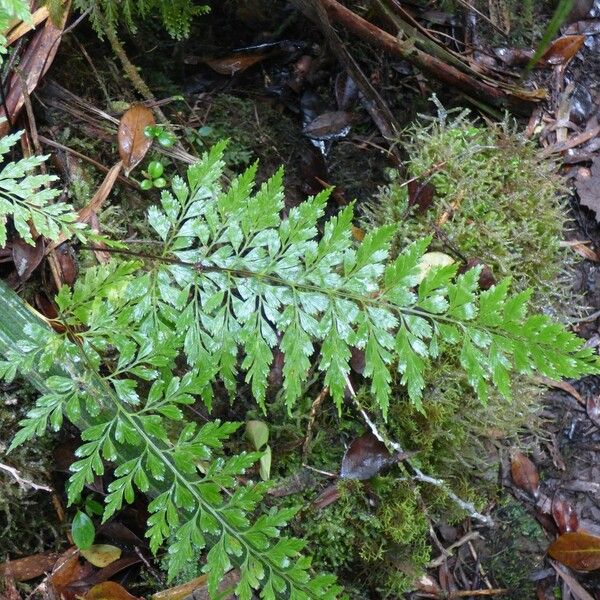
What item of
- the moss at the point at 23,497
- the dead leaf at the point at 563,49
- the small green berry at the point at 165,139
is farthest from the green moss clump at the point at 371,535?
the dead leaf at the point at 563,49

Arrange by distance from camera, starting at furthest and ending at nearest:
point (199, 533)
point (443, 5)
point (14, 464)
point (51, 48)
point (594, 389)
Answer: point (594, 389), point (443, 5), point (51, 48), point (14, 464), point (199, 533)

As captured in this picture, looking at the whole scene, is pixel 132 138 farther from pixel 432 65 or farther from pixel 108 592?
pixel 108 592

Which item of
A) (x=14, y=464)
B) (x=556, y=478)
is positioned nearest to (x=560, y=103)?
(x=556, y=478)

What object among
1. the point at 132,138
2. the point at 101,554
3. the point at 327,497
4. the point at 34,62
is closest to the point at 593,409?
the point at 327,497

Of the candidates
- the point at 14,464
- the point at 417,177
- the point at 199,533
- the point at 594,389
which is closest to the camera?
the point at 199,533

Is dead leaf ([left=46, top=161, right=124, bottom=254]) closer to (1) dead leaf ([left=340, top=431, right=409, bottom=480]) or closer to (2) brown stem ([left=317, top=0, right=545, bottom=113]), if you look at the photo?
(2) brown stem ([left=317, top=0, right=545, bottom=113])

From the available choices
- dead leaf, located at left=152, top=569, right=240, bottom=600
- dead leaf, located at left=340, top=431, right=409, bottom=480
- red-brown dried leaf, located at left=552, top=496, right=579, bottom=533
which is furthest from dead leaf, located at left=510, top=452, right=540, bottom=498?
dead leaf, located at left=152, top=569, right=240, bottom=600

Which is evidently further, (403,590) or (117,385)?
(403,590)

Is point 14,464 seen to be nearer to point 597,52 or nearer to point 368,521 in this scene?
point 368,521
